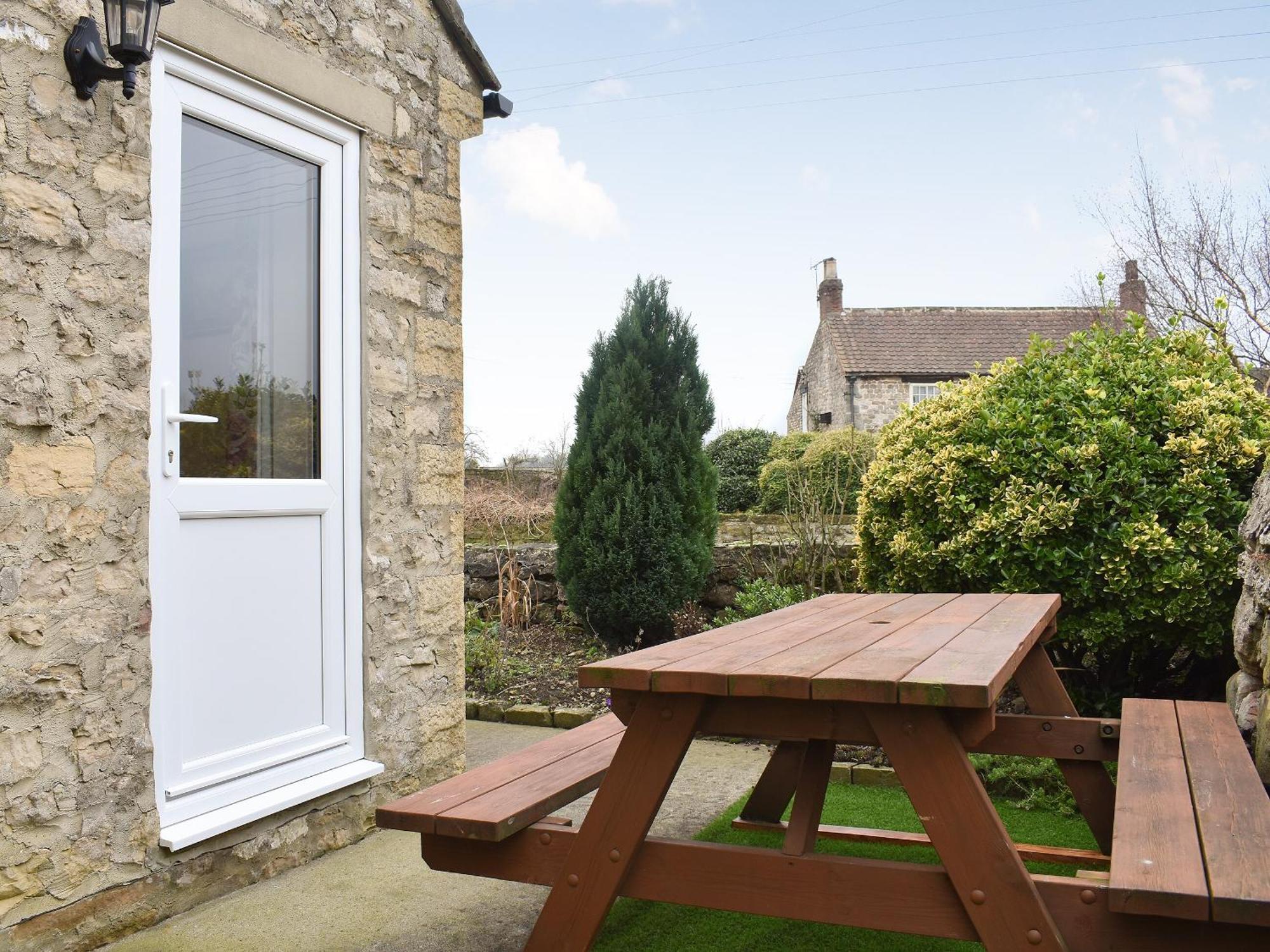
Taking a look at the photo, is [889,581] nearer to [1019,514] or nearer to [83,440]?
[1019,514]

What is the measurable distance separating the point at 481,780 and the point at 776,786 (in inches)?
56.0

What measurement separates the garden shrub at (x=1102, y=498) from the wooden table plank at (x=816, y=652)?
4.80ft

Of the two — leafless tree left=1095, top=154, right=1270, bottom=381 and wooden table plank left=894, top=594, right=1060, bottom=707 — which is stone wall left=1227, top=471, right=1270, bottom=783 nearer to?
wooden table plank left=894, top=594, right=1060, bottom=707

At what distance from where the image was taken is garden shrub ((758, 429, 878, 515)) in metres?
8.39

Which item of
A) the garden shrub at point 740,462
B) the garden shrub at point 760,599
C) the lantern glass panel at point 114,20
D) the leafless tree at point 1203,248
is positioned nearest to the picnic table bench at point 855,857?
the lantern glass panel at point 114,20

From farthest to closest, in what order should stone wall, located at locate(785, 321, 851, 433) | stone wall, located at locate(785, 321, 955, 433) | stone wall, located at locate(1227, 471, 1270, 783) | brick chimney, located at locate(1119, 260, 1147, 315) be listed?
stone wall, located at locate(785, 321, 851, 433)
stone wall, located at locate(785, 321, 955, 433)
brick chimney, located at locate(1119, 260, 1147, 315)
stone wall, located at locate(1227, 471, 1270, 783)

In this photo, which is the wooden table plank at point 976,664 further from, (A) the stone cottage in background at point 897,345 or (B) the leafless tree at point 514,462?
(A) the stone cottage in background at point 897,345

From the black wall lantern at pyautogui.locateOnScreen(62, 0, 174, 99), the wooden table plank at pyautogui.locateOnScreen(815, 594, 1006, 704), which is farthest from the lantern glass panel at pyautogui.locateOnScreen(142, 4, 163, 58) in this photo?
the wooden table plank at pyautogui.locateOnScreen(815, 594, 1006, 704)

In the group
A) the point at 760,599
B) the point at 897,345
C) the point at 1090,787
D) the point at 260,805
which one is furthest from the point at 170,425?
the point at 897,345

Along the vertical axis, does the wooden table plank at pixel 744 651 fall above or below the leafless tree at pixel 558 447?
below

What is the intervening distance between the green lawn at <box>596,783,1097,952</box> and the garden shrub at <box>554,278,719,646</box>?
3.33m

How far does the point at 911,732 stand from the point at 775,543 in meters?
5.69

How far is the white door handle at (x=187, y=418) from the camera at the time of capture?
2865 mm

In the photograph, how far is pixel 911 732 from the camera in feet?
5.94
